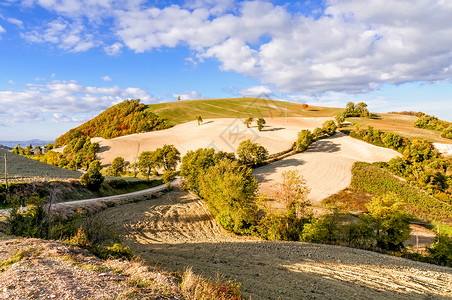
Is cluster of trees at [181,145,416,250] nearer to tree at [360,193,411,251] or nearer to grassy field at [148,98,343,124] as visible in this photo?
tree at [360,193,411,251]

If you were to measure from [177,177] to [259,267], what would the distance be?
60032 mm

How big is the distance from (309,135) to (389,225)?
60.1 m

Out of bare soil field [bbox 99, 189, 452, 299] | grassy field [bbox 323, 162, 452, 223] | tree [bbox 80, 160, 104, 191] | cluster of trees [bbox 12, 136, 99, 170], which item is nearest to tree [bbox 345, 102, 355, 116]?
grassy field [bbox 323, 162, 452, 223]

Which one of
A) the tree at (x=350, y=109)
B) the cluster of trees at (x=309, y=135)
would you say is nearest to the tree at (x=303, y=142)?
the cluster of trees at (x=309, y=135)

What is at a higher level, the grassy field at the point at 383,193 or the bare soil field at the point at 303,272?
the bare soil field at the point at 303,272

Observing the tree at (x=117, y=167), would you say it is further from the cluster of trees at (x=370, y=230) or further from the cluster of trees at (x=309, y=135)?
the cluster of trees at (x=370, y=230)

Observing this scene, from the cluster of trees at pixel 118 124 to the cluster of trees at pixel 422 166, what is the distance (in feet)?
338

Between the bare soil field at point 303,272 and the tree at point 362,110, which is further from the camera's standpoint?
the tree at point 362,110

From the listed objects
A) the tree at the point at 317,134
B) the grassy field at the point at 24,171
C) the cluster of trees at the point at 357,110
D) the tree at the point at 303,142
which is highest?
the cluster of trees at the point at 357,110

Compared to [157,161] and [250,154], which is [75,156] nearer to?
[157,161]

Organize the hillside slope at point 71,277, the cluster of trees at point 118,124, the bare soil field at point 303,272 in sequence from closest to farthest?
the hillside slope at point 71,277 → the bare soil field at point 303,272 → the cluster of trees at point 118,124

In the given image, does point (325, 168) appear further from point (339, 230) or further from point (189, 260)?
point (189, 260)

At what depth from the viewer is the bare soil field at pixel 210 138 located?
305 ft

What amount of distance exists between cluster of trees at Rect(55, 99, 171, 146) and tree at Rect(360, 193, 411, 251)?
366 ft
